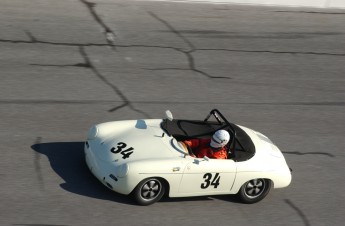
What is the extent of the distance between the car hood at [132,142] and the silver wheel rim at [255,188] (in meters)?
1.24

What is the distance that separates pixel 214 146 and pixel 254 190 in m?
0.95

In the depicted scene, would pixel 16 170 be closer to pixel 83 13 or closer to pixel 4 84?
pixel 4 84

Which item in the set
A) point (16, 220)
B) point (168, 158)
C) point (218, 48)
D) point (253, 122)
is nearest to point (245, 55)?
point (218, 48)

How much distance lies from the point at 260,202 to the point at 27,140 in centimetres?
377

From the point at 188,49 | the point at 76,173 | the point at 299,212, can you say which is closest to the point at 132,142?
the point at 76,173

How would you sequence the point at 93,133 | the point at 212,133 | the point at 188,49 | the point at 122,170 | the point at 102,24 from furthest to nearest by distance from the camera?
the point at 102,24, the point at 188,49, the point at 212,133, the point at 93,133, the point at 122,170

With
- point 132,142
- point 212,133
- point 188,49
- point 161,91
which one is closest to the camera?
point 132,142

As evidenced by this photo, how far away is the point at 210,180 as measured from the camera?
9.77 m

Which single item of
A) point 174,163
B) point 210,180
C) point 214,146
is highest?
point 214,146

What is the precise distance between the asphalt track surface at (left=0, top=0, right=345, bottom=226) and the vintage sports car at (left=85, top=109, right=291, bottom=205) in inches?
11.3

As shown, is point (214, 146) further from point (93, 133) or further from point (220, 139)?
point (93, 133)

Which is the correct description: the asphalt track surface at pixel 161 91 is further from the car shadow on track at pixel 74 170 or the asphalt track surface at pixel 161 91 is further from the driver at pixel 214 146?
the driver at pixel 214 146

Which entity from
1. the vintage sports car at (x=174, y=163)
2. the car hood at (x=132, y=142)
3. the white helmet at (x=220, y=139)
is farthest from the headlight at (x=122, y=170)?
the white helmet at (x=220, y=139)

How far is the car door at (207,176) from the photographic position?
31.6 ft
